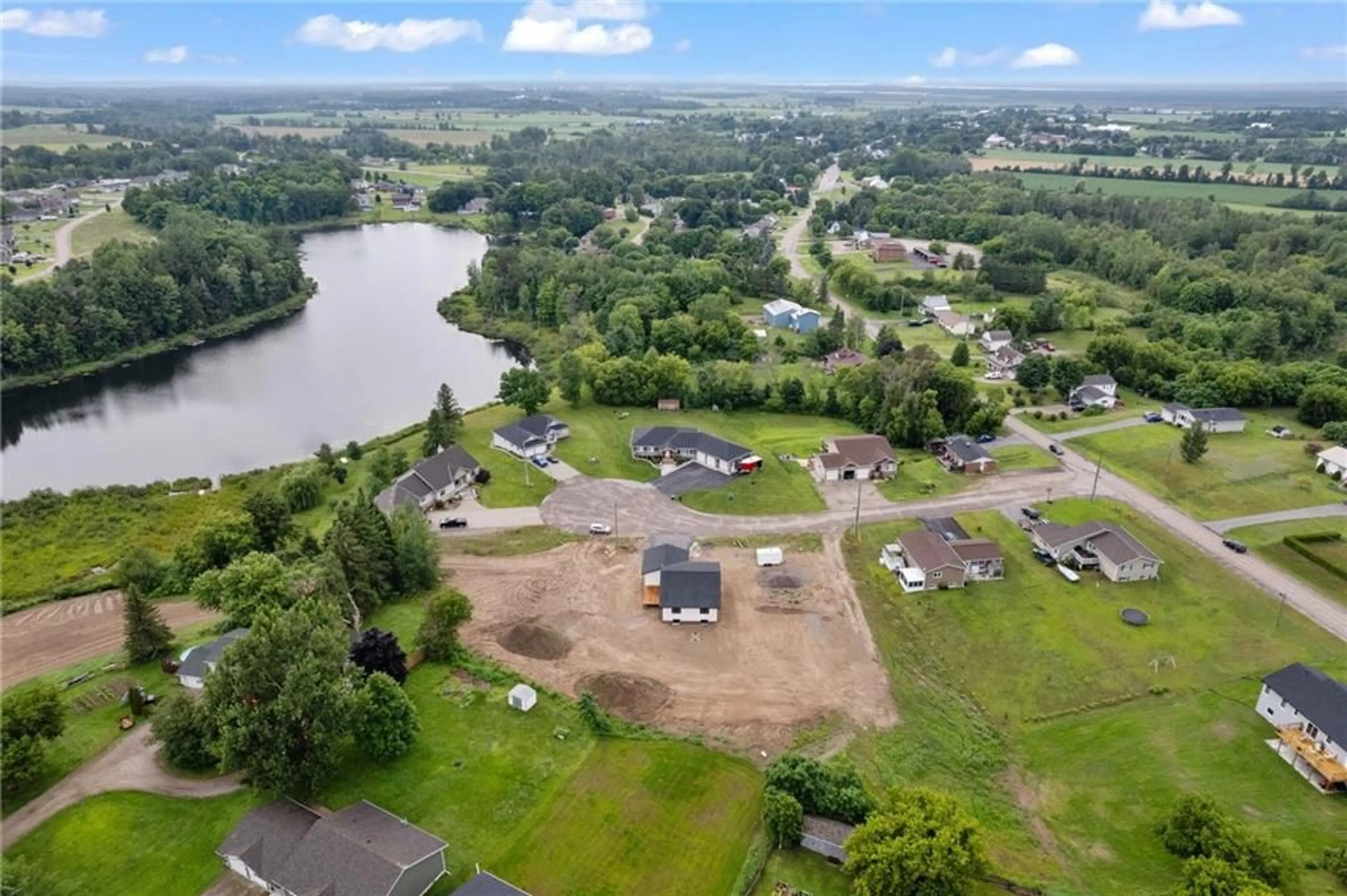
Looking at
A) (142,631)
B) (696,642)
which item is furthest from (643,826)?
(142,631)

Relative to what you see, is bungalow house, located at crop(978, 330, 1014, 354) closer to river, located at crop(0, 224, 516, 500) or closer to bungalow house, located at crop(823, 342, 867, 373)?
bungalow house, located at crop(823, 342, 867, 373)

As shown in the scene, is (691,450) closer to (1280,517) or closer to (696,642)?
(696,642)

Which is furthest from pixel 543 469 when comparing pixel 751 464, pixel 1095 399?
pixel 1095 399

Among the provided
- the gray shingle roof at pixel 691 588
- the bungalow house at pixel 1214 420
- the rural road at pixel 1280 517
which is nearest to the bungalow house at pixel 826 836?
the gray shingle roof at pixel 691 588

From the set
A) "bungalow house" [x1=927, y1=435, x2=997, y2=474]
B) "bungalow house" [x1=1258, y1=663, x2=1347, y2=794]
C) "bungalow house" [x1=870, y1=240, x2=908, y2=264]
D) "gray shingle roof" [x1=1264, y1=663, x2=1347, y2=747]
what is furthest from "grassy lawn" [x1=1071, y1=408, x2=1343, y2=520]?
"bungalow house" [x1=870, y1=240, x2=908, y2=264]

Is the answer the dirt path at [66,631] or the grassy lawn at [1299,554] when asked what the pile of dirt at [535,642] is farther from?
the grassy lawn at [1299,554]

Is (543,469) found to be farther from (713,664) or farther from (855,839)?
(855,839)
